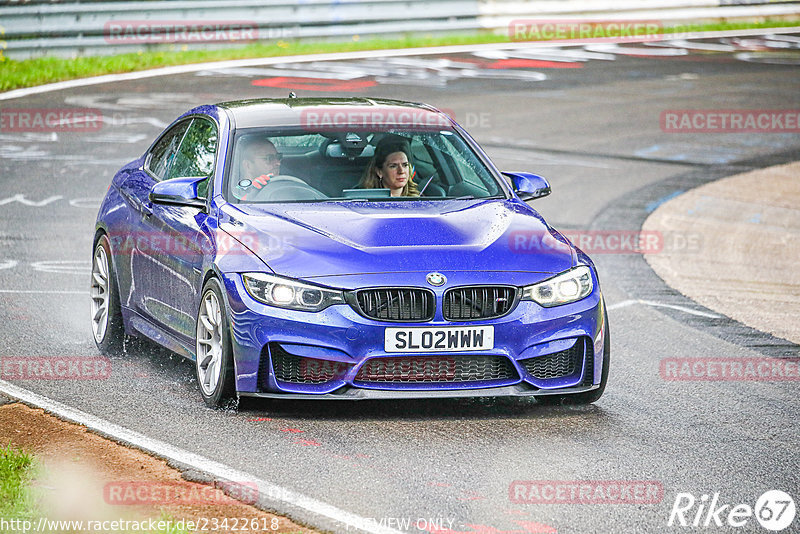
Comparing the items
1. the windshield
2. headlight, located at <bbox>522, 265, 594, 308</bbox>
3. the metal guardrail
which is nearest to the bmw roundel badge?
headlight, located at <bbox>522, 265, 594, 308</bbox>

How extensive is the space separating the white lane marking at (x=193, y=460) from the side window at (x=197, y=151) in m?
1.70

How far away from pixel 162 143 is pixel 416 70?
17666 millimetres

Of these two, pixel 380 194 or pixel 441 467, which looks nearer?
pixel 441 467

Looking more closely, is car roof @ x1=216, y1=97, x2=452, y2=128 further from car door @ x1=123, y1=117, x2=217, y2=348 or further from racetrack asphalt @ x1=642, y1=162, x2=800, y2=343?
racetrack asphalt @ x1=642, y1=162, x2=800, y2=343

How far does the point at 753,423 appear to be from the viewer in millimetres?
7582

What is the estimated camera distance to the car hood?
286 inches

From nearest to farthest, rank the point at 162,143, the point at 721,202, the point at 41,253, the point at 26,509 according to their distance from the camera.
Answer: the point at 26,509, the point at 162,143, the point at 41,253, the point at 721,202

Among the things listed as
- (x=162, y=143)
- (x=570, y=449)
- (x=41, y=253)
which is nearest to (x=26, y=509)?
(x=570, y=449)

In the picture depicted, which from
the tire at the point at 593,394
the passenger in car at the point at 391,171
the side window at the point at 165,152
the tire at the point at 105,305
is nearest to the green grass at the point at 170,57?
the side window at the point at 165,152

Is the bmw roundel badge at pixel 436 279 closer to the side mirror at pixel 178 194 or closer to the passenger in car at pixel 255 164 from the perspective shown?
the passenger in car at pixel 255 164

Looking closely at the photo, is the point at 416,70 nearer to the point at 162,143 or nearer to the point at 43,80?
the point at 43,80

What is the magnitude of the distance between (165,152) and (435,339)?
3.04 meters

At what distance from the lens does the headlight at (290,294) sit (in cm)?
711

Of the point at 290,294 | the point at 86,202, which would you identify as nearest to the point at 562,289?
the point at 290,294
